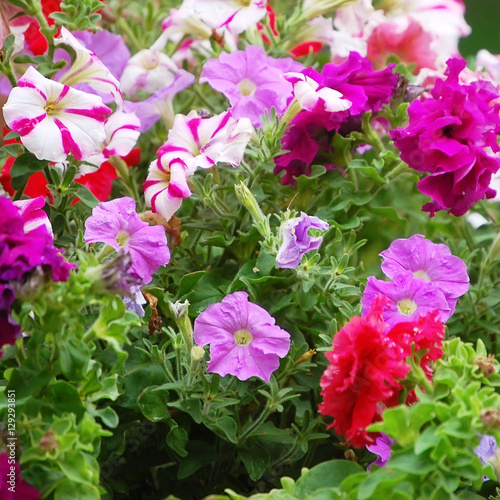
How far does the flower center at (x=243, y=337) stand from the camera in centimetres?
75

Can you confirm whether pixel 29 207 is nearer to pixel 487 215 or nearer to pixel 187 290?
pixel 187 290

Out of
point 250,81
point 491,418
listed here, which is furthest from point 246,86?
point 491,418

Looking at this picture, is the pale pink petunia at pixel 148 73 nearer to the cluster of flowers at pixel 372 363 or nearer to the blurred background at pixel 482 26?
the cluster of flowers at pixel 372 363

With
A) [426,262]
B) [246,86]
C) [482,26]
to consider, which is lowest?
[482,26]

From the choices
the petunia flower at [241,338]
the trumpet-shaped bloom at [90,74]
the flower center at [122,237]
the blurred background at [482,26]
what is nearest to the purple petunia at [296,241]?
the petunia flower at [241,338]

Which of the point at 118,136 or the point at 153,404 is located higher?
the point at 118,136

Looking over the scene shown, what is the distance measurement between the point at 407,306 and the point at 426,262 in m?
0.08

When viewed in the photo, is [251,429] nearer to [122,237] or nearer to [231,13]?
[122,237]

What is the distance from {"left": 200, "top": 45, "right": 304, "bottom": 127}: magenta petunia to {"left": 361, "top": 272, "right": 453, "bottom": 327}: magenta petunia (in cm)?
25

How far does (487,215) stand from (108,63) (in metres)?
0.55

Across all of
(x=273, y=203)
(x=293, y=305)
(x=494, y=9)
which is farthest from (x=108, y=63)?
(x=494, y=9)

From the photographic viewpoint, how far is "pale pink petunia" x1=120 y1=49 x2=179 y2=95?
39.0 inches

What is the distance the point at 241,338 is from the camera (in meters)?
0.75

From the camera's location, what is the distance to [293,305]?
82 cm
